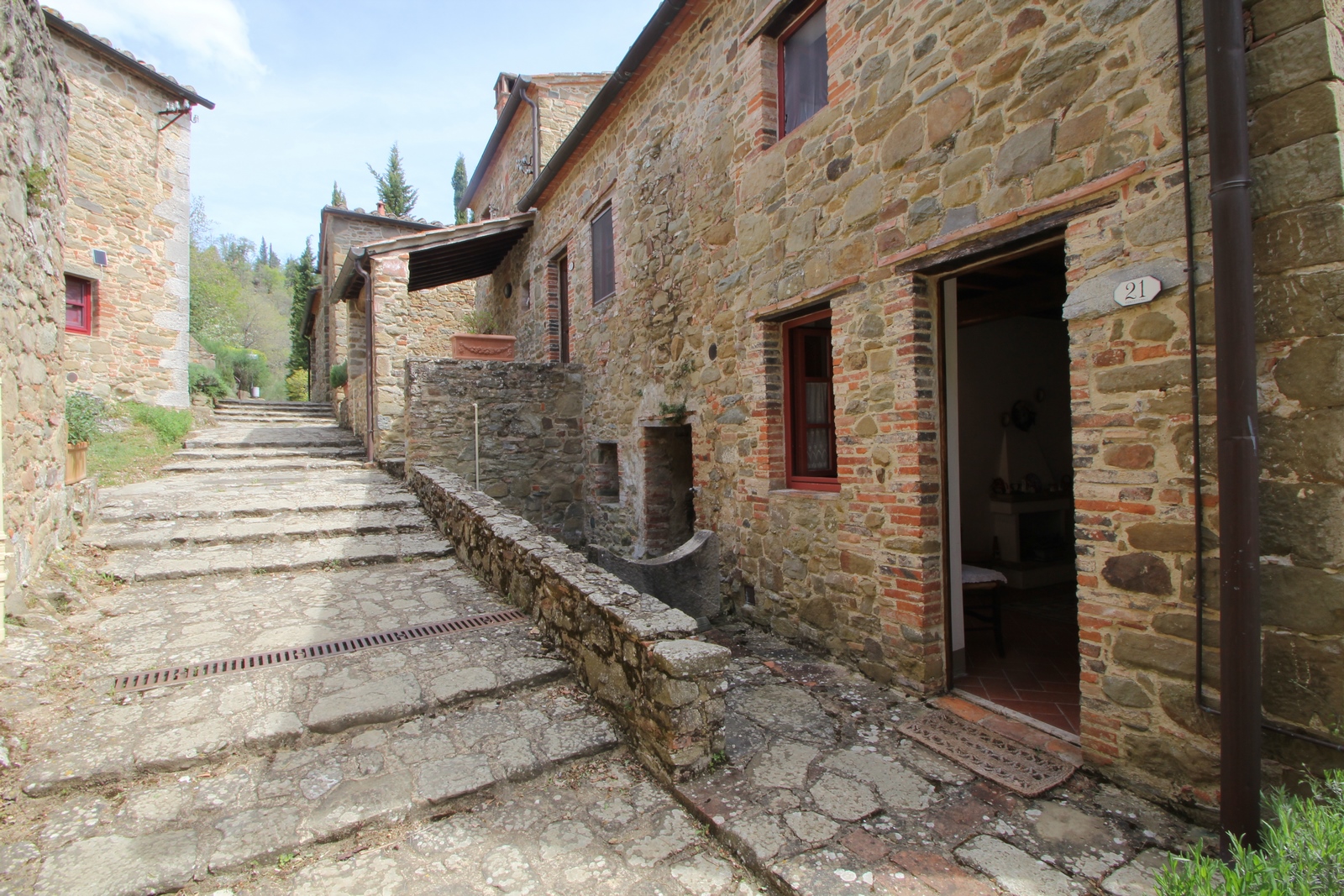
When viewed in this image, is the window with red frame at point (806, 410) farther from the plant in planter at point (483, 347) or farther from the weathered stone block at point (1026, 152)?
the plant in planter at point (483, 347)

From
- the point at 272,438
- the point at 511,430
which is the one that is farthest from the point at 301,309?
the point at 511,430

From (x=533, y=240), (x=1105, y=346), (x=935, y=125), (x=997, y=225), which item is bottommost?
(x=1105, y=346)

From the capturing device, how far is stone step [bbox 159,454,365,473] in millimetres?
8578

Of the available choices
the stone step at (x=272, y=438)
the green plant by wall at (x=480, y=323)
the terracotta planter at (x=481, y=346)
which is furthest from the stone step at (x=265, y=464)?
the green plant by wall at (x=480, y=323)

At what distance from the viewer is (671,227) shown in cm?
660

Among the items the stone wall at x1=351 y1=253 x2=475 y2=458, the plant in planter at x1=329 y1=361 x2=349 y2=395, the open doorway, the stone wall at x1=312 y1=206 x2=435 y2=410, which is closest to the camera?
the open doorway

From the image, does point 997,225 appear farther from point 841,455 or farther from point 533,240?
point 533,240

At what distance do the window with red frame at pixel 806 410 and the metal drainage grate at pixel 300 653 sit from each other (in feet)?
8.08

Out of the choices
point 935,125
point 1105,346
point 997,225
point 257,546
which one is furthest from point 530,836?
point 257,546

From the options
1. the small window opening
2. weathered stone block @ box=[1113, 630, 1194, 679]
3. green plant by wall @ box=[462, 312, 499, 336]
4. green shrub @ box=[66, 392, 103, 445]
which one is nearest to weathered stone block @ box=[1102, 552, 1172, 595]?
weathered stone block @ box=[1113, 630, 1194, 679]

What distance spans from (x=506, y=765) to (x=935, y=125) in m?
4.08

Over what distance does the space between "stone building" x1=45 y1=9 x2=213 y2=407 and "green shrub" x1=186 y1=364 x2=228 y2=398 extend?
1.80 metres

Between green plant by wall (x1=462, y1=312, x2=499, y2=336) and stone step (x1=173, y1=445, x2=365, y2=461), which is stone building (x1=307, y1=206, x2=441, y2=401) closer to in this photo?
green plant by wall (x1=462, y1=312, x2=499, y2=336)

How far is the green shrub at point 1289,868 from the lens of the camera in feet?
5.61
